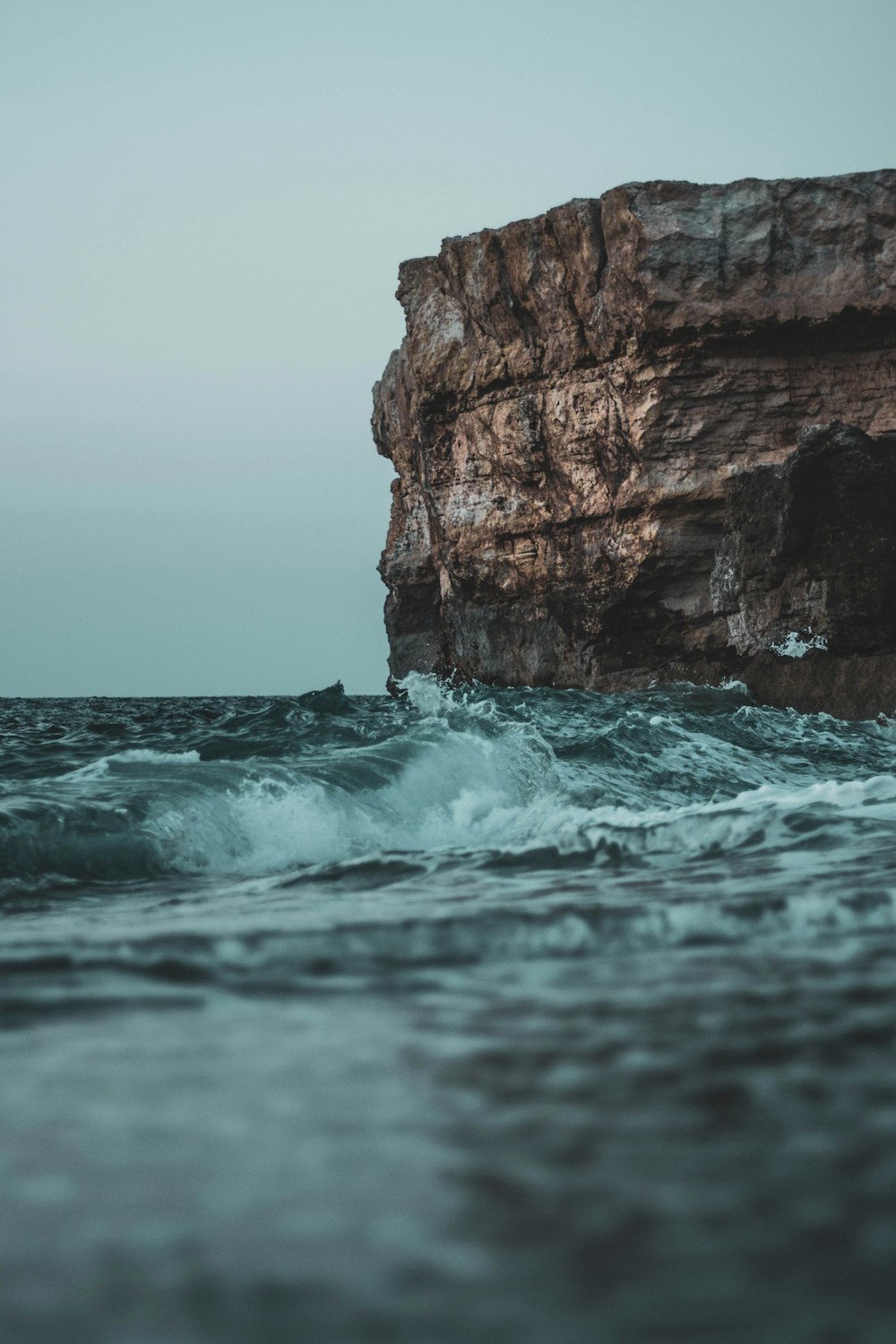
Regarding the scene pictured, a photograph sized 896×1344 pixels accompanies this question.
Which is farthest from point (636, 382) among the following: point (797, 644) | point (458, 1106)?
point (458, 1106)

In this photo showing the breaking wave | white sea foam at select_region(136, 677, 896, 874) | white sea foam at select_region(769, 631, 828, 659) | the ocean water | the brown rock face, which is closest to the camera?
the ocean water

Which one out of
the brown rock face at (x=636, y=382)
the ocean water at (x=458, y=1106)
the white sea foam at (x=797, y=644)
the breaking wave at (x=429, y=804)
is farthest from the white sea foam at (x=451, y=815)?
the brown rock face at (x=636, y=382)

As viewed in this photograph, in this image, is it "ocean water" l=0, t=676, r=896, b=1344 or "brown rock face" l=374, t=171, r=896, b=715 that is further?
"brown rock face" l=374, t=171, r=896, b=715

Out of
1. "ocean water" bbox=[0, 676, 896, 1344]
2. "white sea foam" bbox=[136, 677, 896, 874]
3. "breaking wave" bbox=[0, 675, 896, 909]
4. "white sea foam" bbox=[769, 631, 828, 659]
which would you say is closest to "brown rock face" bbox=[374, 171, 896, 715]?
"white sea foam" bbox=[769, 631, 828, 659]

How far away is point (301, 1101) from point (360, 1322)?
2.01 feet

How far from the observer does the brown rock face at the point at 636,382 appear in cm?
2461

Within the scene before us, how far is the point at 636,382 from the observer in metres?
25.8

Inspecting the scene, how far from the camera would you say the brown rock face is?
2461cm

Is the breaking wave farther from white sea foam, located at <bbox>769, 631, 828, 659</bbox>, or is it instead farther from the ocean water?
white sea foam, located at <bbox>769, 631, 828, 659</bbox>

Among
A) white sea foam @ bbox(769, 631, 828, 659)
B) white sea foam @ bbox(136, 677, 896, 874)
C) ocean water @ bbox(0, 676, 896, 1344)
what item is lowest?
ocean water @ bbox(0, 676, 896, 1344)

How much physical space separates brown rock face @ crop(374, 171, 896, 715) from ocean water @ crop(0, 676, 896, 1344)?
644 inches

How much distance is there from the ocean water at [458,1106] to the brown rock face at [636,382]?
53.7 feet

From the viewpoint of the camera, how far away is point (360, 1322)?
114cm

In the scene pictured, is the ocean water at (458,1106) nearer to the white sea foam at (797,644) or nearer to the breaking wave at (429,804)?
the breaking wave at (429,804)
